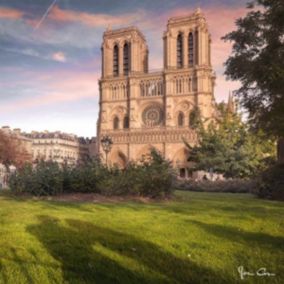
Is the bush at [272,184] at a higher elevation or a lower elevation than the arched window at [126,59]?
lower

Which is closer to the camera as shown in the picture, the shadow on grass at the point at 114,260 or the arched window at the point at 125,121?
the shadow on grass at the point at 114,260

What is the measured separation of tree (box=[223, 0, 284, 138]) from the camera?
1345 cm

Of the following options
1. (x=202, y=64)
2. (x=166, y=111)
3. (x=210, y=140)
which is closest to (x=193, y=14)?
(x=202, y=64)

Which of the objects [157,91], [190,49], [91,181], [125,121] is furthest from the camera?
[125,121]

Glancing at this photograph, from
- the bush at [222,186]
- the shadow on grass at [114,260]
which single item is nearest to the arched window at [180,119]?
the bush at [222,186]

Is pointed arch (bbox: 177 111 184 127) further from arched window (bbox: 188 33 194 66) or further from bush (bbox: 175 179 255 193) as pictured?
bush (bbox: 175 179 255 193)

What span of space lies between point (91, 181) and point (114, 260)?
9206mm

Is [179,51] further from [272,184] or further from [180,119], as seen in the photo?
[272,184]

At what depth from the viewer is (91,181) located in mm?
13930

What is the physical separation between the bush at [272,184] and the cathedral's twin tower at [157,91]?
52.3m

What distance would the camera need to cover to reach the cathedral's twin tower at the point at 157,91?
227 ft

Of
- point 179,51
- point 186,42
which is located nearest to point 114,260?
point 186,42

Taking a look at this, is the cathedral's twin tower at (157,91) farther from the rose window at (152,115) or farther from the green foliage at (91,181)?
the green foliage at (91,181)

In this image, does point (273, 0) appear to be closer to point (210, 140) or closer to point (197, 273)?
point (197, 273)
